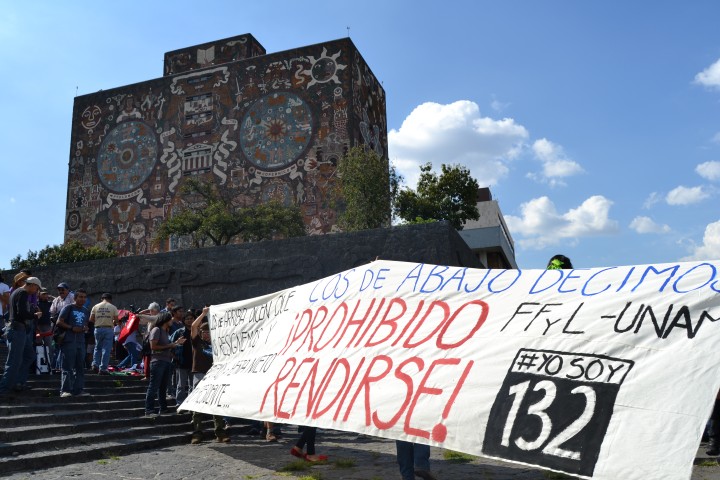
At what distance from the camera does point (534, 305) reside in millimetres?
4117

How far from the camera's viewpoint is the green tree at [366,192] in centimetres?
3328

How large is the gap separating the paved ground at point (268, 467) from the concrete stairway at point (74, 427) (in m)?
0.20

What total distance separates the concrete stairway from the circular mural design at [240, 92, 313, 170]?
3265cm

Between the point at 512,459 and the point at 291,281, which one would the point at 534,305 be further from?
Answer: the point at 291,281

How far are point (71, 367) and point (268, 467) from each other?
4.28 meters

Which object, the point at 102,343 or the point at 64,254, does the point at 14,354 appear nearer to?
the point at 102,343

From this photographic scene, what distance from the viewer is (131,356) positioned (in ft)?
43.5

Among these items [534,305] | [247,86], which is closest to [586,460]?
[534,305]

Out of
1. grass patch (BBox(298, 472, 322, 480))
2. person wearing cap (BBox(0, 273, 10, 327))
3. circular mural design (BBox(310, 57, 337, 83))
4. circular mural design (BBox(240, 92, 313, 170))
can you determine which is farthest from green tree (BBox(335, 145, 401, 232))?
grass patch (BBox(298, 472, 322, 480))

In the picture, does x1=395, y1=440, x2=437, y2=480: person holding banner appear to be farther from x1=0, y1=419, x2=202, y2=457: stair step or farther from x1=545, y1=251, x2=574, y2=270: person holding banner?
x1=0, y1=419, x2=202, y2=457: stair step

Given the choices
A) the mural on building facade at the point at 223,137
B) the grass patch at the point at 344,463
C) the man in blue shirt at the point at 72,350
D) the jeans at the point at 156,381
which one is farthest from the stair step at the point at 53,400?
the mural on building facade at the point at 223,137

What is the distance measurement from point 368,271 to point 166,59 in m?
52.2

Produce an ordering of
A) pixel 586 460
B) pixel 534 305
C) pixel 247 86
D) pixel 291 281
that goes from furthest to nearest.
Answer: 1. pixel 247 86
2. pixel 291 281
3. pixel 534 305
4. pixel 586 460

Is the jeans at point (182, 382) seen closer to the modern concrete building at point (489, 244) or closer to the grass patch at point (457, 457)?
the grass patch at point (457, 457)
